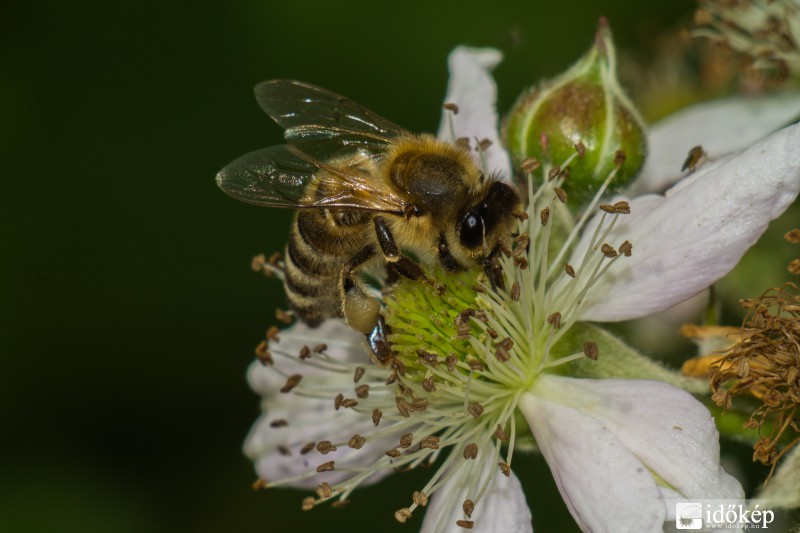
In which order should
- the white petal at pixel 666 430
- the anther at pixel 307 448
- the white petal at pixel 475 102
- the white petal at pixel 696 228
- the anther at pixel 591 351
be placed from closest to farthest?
the white petal at pixel 666 430
the white petal at pixel 696 228
the anther at pixel 591 351
the anther at pixel 307 448
the white petal at pixel 475 102

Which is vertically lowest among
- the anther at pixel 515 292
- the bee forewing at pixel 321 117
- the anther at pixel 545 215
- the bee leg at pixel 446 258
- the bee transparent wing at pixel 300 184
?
the anther at pixel 515 292

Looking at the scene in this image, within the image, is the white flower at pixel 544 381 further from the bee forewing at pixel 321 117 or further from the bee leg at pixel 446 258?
the bee forewing at pixel 321 117

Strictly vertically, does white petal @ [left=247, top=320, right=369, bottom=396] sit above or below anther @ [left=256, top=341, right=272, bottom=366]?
below

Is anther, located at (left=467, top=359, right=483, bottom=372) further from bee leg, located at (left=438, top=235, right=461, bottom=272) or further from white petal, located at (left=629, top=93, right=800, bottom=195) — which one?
white petal, located at (left=629, top=93, right=800, bottom=195)

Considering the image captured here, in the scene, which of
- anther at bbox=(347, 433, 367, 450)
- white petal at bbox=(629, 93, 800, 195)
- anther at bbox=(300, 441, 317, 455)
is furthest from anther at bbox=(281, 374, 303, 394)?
white petal at bbox=(629, 93, 800, 195)

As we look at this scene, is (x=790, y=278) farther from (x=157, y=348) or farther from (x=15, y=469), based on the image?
(x=15, y=469)

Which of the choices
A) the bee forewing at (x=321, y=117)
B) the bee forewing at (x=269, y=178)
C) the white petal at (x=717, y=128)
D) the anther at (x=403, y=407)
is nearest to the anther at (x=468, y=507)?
the anther at (x=403, y=407)

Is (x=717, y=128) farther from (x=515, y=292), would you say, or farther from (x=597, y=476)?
(x=597, y=476)
